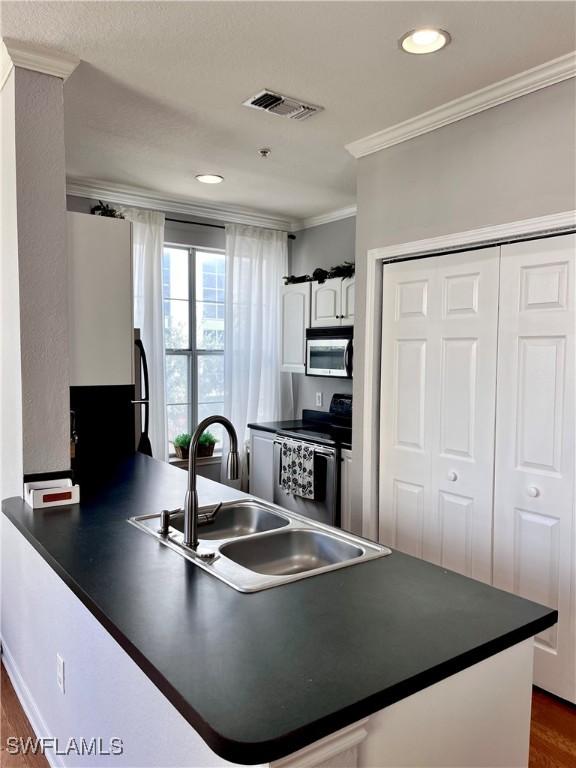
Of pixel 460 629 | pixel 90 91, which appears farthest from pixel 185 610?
pixel 90 91

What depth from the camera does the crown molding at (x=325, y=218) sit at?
476cm

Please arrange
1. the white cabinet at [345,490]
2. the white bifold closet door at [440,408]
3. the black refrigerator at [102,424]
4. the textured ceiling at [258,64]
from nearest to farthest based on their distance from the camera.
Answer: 1. the textured ceiling at [258,64]
2. the white bifold closet door at [440,408]
3. the black refrigerator at [102,424]
4. the white cabinet at [345,490]

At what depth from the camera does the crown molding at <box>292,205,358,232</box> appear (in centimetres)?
476

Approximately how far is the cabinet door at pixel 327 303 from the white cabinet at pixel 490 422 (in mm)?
1194

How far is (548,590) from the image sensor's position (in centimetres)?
247

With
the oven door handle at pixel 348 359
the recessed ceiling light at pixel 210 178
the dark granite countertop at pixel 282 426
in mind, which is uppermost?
the recessed ceiling light at pixel 210 178

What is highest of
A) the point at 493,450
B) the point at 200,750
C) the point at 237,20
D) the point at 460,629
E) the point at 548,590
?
the point at 237,20

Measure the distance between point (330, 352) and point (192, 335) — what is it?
4.20 feet

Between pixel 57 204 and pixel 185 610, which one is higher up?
pixel 57 204

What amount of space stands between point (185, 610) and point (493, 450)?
5.87 ft

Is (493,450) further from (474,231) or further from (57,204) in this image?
(57,204)

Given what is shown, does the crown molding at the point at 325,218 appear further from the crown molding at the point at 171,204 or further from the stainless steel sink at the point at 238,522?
the stainless steel sink at the point at 238,522

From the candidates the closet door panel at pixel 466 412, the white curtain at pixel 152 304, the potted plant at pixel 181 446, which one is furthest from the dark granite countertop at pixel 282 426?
the closet door panel at pixel 466 412
